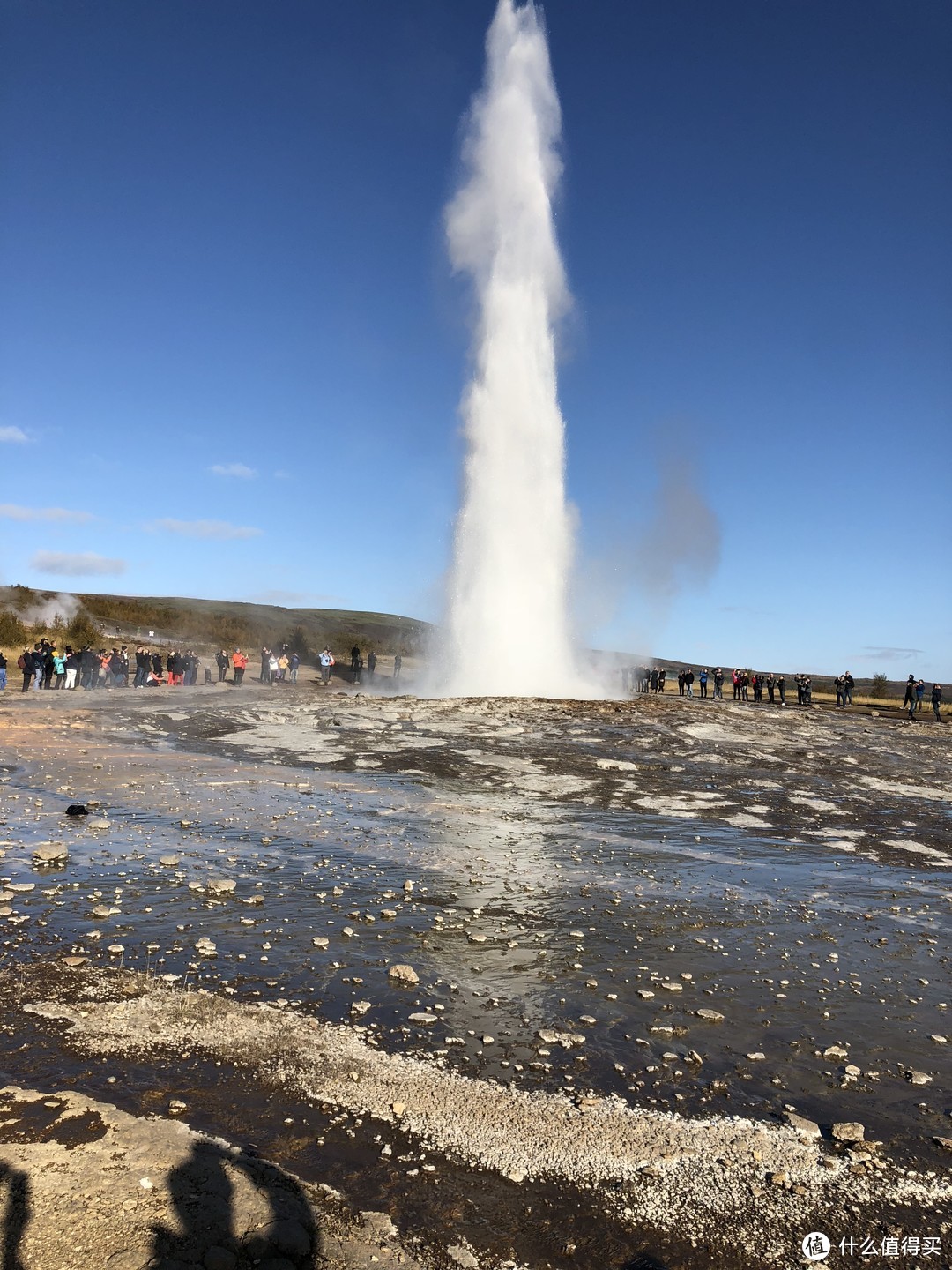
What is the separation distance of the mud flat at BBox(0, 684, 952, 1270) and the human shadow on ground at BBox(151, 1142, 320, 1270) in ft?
0.35

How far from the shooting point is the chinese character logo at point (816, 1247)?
344 centimetres

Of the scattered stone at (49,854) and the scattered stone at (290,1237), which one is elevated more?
the scattered stone at (290,1237)

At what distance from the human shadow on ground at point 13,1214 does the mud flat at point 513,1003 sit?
0.74 m

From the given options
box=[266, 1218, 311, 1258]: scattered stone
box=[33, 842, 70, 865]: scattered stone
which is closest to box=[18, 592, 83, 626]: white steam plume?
box=[33, 842, 70, 865]: scattered stone

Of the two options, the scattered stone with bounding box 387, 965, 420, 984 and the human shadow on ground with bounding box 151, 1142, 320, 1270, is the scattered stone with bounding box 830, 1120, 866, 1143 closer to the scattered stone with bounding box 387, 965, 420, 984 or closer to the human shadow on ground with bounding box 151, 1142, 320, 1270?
the human shadow on ground with bounding box 151, 1142, 320, 1270

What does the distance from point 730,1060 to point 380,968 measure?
108 inches

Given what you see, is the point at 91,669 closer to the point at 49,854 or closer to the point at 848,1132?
the point at 49,854

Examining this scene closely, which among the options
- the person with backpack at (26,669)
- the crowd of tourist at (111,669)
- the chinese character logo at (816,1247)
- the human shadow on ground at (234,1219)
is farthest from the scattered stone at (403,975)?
the person with backpack at (26,669)

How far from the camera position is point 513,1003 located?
5.89m

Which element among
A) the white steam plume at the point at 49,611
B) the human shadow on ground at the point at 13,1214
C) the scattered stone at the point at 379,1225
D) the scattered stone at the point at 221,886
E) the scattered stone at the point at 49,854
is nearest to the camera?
the human shadow on ground at the point at 13,1214

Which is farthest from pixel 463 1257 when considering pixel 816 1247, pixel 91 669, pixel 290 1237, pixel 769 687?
pixel 769 687

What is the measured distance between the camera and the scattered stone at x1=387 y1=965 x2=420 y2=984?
617 cm

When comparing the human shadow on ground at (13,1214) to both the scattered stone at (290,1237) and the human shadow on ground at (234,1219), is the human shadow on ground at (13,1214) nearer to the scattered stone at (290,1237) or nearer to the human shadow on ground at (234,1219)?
the human shadow on ground at (234,1219)

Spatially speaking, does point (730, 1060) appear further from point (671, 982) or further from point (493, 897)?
point (493, 897)
